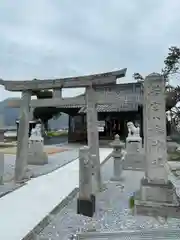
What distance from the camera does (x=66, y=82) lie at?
22.1 feet

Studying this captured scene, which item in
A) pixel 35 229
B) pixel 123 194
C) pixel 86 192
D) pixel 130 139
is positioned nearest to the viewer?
pixel 35 229

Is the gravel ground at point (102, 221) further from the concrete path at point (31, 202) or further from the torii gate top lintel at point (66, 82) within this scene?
the torii gate top lintel at point (66, 82)

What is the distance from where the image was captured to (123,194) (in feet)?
19.3

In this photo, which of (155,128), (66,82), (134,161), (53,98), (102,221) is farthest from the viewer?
(134,161)

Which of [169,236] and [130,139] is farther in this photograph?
[130,139]

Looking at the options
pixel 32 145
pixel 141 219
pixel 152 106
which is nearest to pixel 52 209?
pixel 141 219

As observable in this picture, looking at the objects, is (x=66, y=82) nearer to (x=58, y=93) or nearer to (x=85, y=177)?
(x=58, y=93)

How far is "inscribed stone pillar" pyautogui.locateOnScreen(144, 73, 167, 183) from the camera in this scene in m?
4.71

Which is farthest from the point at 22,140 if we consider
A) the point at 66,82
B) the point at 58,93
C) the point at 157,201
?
the point at 157,201

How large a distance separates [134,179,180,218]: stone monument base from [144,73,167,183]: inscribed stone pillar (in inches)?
5.5

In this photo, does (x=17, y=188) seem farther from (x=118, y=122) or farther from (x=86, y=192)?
(x=118, y=122)

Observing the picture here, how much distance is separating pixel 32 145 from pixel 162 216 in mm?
7116

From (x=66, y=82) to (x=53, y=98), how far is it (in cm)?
58

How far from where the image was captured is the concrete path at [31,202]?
3851mm
